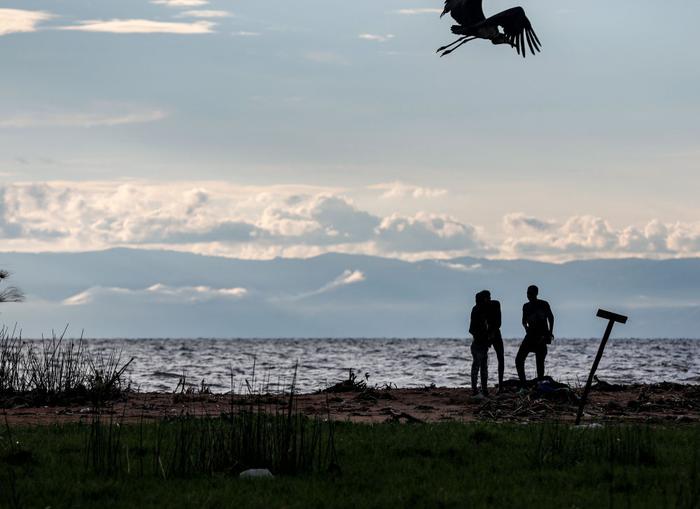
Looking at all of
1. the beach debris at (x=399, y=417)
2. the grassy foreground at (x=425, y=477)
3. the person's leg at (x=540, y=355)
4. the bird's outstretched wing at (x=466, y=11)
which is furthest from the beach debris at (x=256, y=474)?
the person's leg at (x=540, y=355)

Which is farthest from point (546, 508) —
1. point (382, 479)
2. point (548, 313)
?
point (548, 313)

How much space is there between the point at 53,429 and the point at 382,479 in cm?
692

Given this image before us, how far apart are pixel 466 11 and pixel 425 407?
9189 millimetres

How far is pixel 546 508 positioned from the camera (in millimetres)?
9969

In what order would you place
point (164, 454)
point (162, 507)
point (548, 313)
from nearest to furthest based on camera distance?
point (162, 507)
point (164, 454)
point (548, 313)

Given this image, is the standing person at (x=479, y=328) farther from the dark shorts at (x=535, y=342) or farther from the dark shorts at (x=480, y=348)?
the dark shorts at (x=535, y=342)

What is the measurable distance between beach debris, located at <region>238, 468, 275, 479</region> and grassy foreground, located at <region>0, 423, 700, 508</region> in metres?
0.20

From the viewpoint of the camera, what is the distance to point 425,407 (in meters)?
21.0

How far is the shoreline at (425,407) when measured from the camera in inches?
731

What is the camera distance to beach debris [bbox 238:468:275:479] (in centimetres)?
1137

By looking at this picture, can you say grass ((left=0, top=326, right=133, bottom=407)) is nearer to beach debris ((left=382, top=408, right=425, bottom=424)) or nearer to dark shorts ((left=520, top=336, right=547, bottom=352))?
beach debris ((left=382, top=408, right=425, bottom=424))

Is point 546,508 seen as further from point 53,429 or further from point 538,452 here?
point 53,429

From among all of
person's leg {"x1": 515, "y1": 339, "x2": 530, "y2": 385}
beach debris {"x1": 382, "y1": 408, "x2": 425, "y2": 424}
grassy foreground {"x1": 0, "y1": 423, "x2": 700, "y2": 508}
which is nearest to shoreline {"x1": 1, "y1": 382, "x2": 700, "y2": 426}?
beach debris {"x1": 382, "y1": 408, "x2": 425, "y2": 424}

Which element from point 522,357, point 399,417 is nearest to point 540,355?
point 522,357
